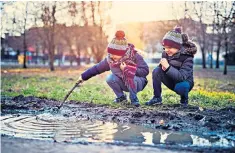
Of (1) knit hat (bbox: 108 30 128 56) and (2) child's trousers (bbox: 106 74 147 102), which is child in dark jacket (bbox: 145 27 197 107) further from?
(1) knit hat (bbox: 108 30 128 56)

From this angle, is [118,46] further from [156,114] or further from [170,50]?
[156,114]

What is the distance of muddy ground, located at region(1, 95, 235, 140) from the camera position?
14.4 feet

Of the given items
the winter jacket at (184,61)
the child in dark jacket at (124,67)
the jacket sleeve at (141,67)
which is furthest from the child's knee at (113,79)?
the winter jacket at (184,61)

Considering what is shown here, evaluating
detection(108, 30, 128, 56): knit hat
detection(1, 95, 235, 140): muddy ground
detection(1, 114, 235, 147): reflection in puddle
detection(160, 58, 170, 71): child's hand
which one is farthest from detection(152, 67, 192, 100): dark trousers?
detection(1, 114, 235, 147): reflection in puddle

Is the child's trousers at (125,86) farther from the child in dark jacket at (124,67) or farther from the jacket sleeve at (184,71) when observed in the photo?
the jacket sleeve at (184,71)

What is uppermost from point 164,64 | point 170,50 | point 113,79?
point 170,50

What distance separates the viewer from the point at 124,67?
582 cm

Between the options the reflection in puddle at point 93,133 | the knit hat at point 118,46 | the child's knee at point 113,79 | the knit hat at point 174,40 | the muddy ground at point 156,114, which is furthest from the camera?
the child's knee at point 113,79

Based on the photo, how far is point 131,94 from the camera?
19.5ft

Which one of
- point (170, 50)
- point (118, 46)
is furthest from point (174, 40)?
point (118, 46)

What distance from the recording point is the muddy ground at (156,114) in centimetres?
438

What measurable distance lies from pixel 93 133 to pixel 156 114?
1.20 meters

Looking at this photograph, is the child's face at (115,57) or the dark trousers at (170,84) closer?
the dark trousers at (170,84)

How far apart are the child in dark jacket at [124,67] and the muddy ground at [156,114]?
466mm
